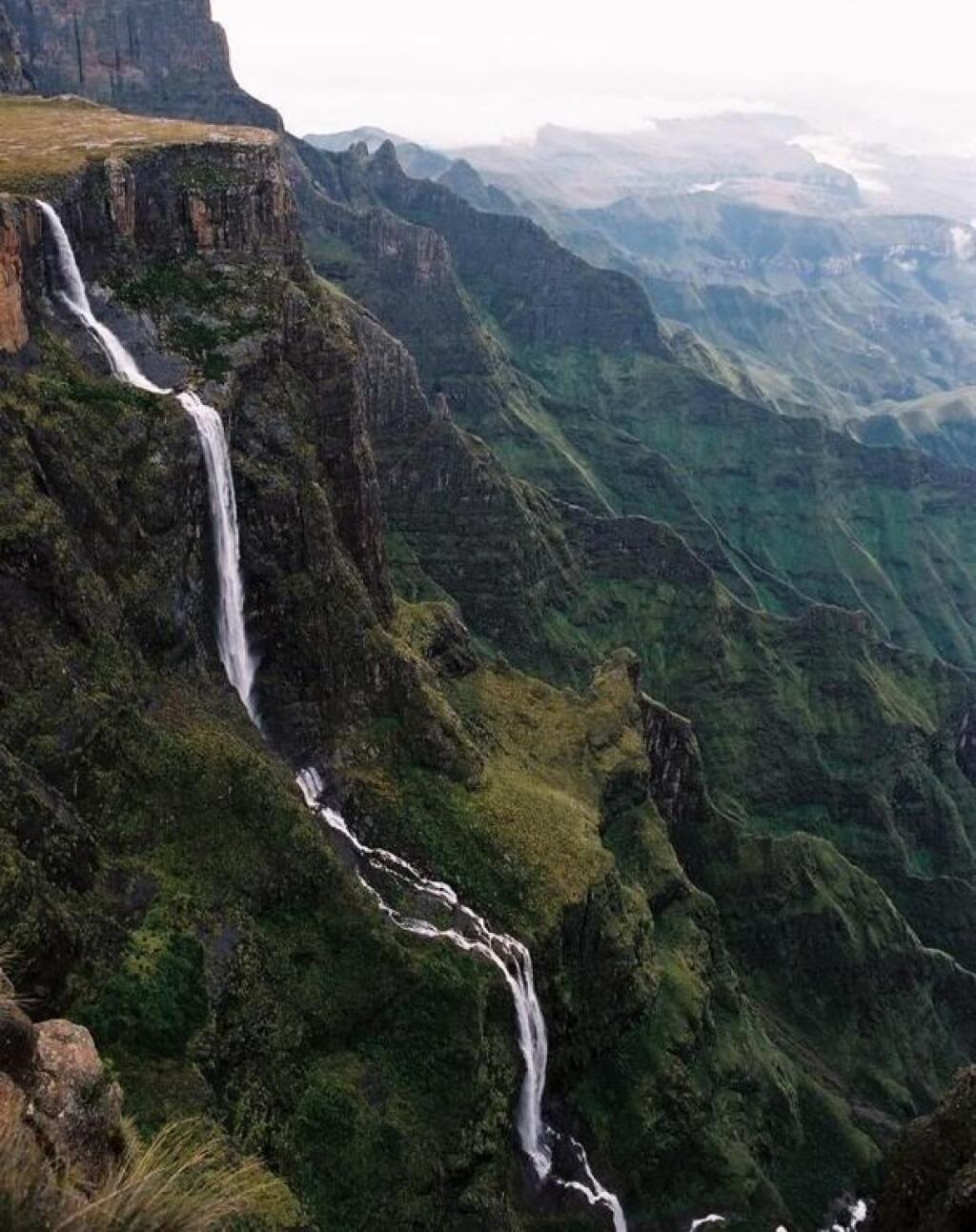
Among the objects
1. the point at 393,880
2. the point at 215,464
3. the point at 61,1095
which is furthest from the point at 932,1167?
the point at 215,464

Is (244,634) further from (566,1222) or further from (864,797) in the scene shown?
(864,797)

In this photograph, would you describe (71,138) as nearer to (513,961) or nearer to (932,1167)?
(513,961)

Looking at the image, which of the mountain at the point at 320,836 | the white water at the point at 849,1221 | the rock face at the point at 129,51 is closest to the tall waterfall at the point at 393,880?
the mountain at the point at 320,836

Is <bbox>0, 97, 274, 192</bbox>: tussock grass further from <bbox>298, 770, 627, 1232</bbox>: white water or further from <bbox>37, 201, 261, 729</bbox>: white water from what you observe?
<bbox>298, 770, 627, 1232</bbox>: white water

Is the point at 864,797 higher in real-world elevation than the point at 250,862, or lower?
lower

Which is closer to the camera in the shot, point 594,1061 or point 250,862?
point 250,862

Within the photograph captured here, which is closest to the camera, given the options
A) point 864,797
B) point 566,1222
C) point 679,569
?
point 566,1222

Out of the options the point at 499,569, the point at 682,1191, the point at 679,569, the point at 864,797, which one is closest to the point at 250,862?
the point at 682,1191

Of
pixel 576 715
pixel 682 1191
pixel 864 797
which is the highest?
pixel 576 715
